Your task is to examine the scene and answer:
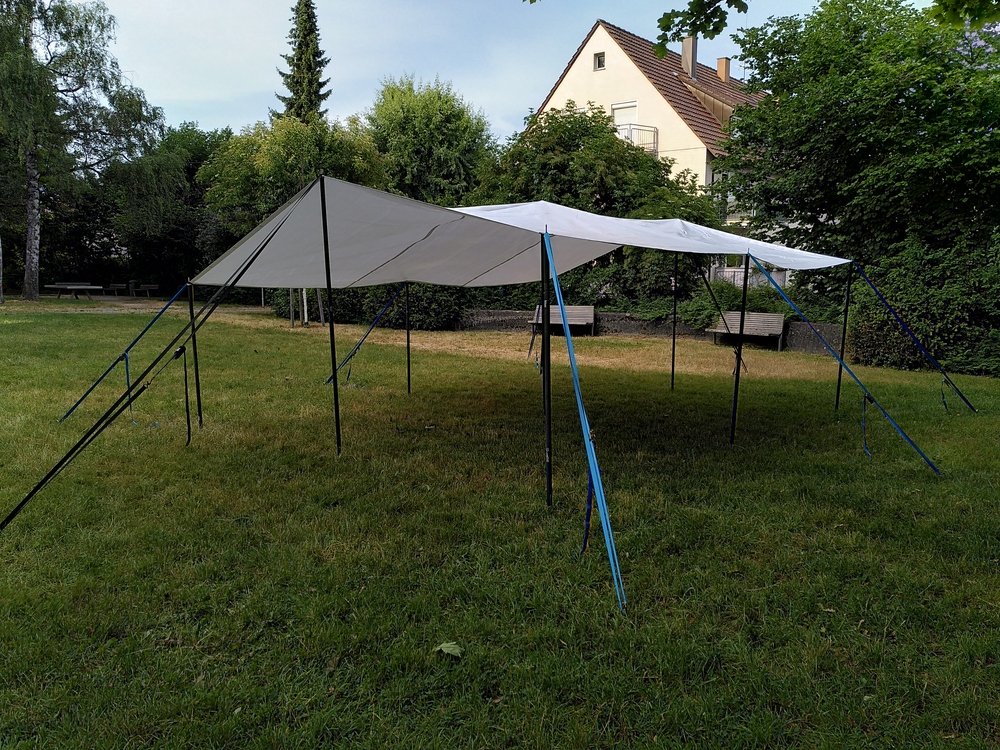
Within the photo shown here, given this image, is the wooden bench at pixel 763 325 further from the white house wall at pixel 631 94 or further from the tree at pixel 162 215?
the tree at pixel 162 215

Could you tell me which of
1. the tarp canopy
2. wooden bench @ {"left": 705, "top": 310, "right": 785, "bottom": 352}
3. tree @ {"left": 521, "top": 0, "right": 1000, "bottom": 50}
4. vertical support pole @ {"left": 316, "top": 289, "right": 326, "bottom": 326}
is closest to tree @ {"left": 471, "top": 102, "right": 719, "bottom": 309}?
wooden bench @ {"left": 705, "top": 310, "right": 785, "bottom": 352}

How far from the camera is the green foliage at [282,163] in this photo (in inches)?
539

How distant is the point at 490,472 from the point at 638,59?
1910 cm

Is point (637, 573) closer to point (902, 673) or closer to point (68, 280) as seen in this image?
point (902, 673)

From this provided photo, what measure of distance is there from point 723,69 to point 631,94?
6.63m

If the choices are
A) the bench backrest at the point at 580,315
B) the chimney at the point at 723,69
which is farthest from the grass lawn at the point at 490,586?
the chimney at the point at 723,69

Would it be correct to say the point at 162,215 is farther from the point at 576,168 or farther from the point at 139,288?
the point at 576,168

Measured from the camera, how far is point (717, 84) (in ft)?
76.3

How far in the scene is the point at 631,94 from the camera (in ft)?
65.7

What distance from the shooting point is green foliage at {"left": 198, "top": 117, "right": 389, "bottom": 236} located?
13.7 m

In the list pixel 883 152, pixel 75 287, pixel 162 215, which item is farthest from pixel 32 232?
pixel 883 152

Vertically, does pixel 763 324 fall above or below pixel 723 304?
below

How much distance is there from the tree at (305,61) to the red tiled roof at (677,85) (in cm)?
1113

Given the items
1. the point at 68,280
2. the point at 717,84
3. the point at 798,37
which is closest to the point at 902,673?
the point at 798,37
